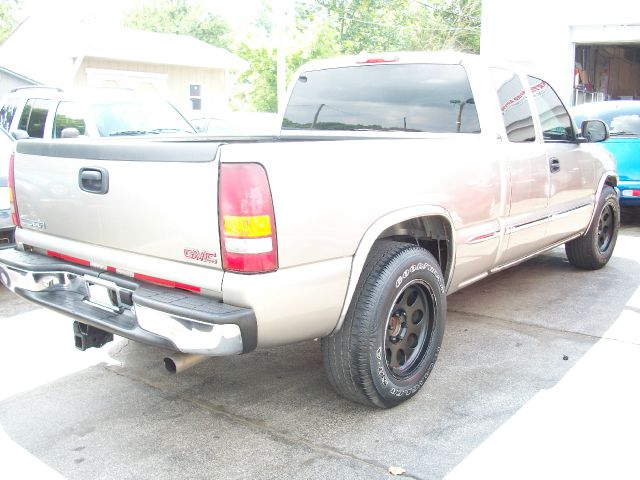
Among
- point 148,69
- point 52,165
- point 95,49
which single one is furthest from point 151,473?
point 148,69

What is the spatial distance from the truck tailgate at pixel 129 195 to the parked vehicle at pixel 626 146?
7.40 meters

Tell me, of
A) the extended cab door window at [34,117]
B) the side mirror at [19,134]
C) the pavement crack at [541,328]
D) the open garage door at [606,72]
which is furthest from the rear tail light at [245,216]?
the open garage door at [606,72]

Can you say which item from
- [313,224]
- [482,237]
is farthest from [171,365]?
[482,237]

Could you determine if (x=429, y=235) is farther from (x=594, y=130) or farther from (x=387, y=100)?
(x=594, y=130)

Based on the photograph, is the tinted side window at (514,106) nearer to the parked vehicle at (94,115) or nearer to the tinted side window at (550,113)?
→ the tinted side window at (550,113)

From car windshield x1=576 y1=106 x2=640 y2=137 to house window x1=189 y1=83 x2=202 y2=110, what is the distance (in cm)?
1804

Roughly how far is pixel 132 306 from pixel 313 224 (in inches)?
38.4

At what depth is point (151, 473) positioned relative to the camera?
2943 mm

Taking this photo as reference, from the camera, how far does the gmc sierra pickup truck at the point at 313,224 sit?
2793mm

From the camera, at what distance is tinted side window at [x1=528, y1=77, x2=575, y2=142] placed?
16.8 ft

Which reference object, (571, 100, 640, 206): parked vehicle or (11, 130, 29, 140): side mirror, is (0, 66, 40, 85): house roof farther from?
(571, 100, 640, 206): parked vehicle

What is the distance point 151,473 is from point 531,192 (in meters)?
3.23

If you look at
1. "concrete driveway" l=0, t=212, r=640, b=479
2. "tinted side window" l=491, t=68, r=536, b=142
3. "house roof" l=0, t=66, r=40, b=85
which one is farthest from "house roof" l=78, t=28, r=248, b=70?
"tinted side window" l=491, t=68, r=536, b=142

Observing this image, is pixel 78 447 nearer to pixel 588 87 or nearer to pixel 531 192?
pixel 531 192
